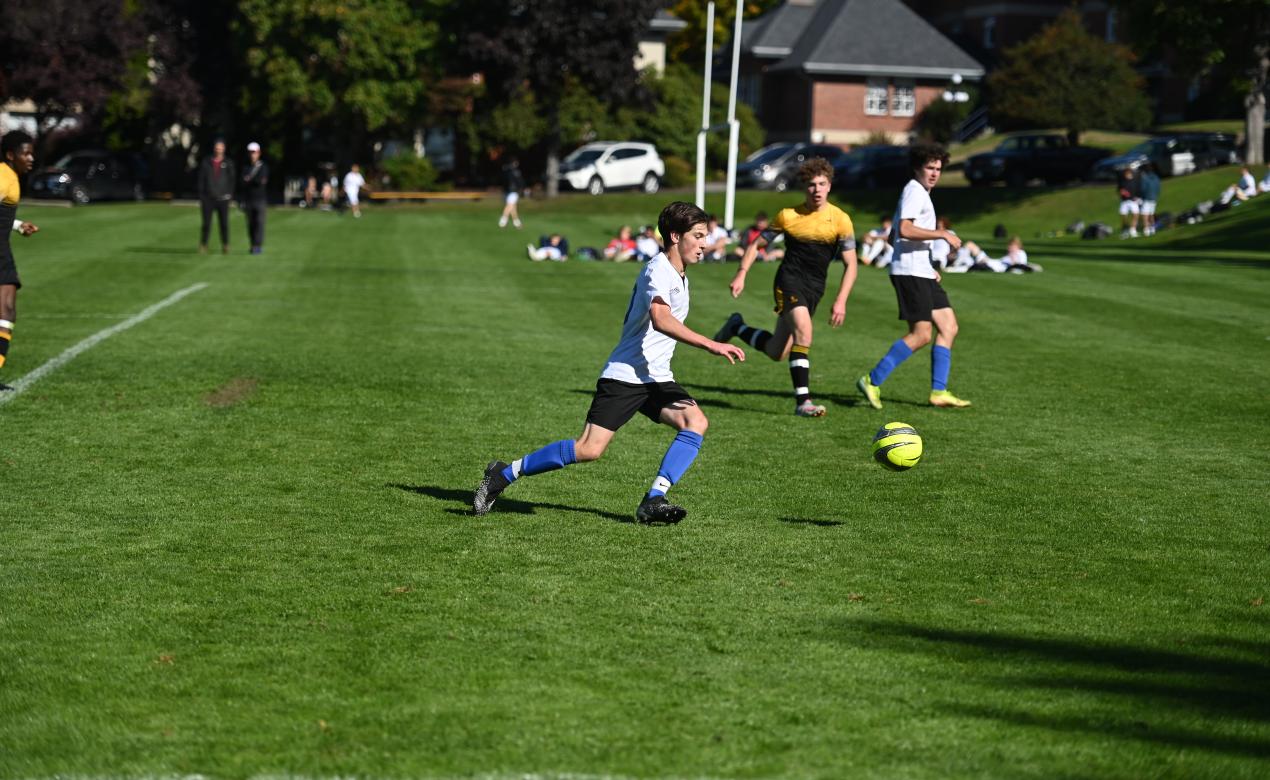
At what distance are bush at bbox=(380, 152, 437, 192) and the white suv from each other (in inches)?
243

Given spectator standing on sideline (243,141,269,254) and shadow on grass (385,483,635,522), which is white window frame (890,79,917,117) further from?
shadow on grass (385,483,635,522)

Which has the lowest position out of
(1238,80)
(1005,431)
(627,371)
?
(1005,431)

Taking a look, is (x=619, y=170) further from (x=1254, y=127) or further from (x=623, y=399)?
(x=623, y=399)

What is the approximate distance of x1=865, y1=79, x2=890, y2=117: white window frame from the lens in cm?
7831

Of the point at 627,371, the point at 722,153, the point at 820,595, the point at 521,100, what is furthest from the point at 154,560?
the point at 722,153

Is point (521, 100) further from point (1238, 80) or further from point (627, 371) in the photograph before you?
point (627, 371)

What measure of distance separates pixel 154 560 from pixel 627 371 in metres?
2.57

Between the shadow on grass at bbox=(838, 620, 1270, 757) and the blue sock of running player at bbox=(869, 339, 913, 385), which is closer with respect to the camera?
the shadow on grass at bbox=(838, 620, 1270, 757)

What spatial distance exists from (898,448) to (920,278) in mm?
4083

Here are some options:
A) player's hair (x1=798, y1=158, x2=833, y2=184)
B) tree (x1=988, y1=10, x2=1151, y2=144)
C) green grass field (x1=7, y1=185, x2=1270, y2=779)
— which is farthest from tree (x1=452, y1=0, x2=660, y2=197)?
player's hair (x1=798, y1=158, x2=833, y2=184)

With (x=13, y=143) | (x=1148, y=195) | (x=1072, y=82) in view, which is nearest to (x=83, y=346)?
(x=13, y=143)

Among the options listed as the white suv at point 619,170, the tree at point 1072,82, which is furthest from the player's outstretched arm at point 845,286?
the tree at point 1072,82

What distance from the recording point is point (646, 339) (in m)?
8.01

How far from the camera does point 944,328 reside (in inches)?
502
